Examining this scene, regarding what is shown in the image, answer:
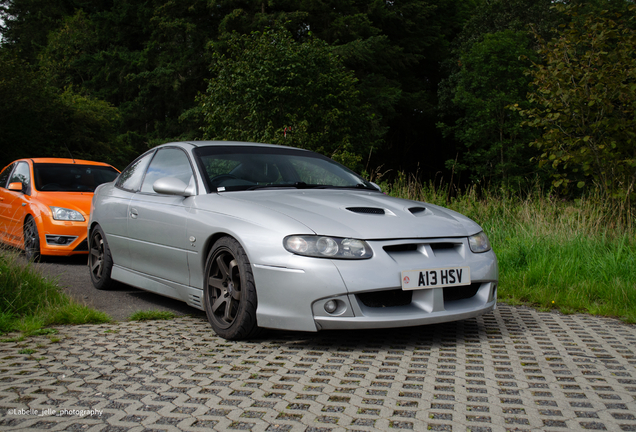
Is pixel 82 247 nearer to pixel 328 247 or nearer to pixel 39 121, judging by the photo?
pixel 328 247

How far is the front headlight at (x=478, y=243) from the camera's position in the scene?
13.8ft

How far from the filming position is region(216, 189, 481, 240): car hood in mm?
3793

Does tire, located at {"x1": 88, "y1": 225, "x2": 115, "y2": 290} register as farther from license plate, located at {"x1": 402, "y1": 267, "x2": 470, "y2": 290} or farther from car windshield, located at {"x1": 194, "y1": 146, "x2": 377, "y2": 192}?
license plate, located at {"x1": 402, "y1": 267, "x2": 470, "y2": 290}

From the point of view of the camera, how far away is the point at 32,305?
4.73m

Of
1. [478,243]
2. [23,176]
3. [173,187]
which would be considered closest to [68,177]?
[23,176]

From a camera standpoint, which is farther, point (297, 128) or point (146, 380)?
point (297, 128)

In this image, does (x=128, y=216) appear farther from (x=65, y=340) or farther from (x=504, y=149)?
(x=504, y=149)

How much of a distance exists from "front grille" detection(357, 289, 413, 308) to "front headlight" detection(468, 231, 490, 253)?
670 millimetres

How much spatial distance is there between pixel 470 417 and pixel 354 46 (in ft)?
97.1

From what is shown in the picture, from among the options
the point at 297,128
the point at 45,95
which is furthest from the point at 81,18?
the point at 297,128

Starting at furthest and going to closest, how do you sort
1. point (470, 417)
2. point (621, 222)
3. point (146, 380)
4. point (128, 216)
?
point (621, 222) → point (128, 216) → point (146, 380) → point (470, 417)

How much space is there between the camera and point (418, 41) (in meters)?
37.3

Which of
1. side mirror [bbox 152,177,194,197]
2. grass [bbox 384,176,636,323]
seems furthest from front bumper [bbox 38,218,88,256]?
grass [bbox 384,176,636,323]

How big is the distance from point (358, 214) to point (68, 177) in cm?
646
